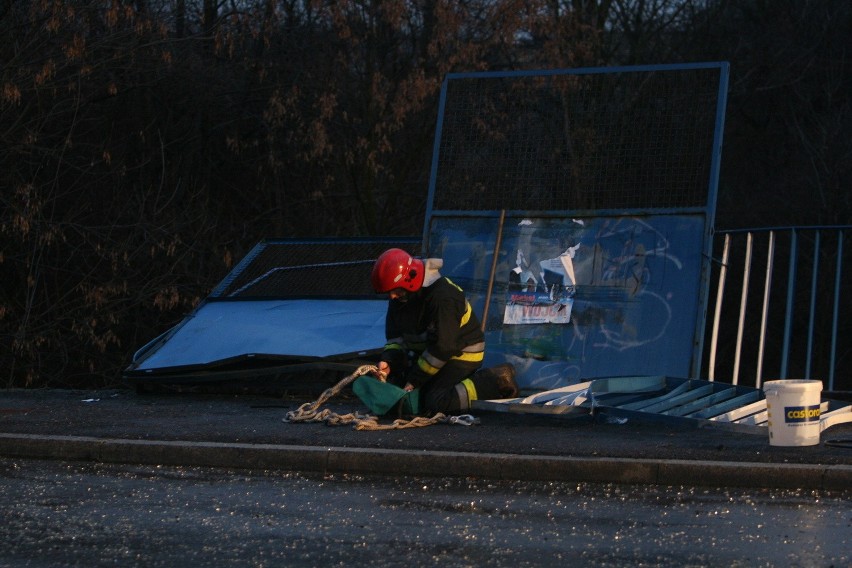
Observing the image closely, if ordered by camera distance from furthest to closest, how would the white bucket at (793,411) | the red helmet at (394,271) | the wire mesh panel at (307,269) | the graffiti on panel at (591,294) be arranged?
the wire mesh panel at (307,269) < the graffiti on panel at (591,294) < the red helmet at (394,271) < the white bucket at (793,411)

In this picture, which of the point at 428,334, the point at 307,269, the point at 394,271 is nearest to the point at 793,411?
the point at 428,334

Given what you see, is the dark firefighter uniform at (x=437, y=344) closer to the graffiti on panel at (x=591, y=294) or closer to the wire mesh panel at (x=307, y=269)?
the graffiti on panel at (x=591, y=294)

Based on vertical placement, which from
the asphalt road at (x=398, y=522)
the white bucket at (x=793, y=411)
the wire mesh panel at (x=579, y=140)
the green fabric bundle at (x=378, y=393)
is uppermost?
the wire mesh panel at (x=579, y=140)

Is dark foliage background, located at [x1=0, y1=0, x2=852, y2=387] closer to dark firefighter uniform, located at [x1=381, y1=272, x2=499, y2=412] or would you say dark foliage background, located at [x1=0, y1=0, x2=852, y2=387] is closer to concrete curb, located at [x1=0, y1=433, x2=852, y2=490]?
dark firefighter uniform, located at [x1=381, y1=272, x2=499, y2=412]

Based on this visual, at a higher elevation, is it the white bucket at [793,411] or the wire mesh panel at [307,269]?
the wire mesh panel at [307,269]

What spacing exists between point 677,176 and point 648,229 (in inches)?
20.5

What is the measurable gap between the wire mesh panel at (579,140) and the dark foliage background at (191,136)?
237 inches

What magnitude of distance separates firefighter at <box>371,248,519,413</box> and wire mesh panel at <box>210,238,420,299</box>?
284 centimetres

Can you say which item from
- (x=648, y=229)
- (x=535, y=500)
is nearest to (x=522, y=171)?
(x=648, y=229)

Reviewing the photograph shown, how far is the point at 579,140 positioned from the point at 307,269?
10.7ft

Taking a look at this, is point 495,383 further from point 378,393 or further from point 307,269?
point 307,269

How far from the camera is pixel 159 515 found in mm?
6434

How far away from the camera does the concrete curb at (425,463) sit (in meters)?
7.14

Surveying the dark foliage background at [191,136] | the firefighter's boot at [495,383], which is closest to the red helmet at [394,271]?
the firefighter's boot at [495,383]
